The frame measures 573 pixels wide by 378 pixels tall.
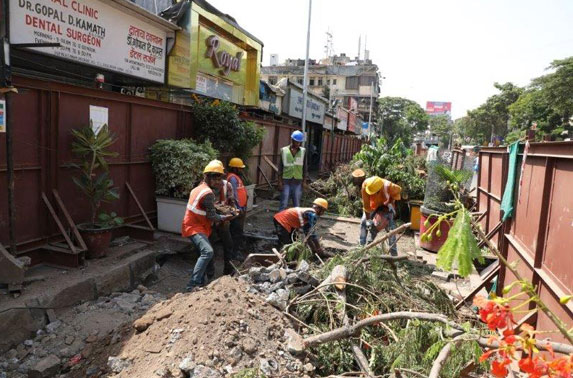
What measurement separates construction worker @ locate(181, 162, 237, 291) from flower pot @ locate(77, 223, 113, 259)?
114 centimetres

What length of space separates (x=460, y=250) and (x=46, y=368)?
3.86 meters

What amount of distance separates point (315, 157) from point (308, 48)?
7.31 m

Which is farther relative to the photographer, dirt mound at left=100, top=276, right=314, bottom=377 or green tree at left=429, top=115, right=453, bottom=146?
green tree at left=429, top=115, right=453, bottom=146

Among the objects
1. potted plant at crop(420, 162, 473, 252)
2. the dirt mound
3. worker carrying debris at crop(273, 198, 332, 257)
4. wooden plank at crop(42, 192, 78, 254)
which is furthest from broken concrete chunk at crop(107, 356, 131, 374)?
potted plant at crop(420, 162, 473, 252)

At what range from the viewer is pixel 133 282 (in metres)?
5.88

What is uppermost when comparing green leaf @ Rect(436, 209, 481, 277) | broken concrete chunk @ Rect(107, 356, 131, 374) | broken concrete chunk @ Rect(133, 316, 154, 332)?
green leaf @ Rect(436, 209, 481, 277)

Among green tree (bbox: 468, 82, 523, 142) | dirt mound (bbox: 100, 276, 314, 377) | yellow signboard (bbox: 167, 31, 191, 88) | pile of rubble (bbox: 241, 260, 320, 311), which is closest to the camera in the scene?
dirt mound (bbox: 100, 276, 314, 377)

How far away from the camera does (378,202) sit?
704 centimetres

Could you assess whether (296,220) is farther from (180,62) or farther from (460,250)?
(180,62)

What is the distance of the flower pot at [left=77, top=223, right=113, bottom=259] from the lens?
5625 millimetres

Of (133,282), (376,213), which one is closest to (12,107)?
(133,282)

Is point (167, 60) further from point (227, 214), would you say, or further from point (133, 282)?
point (133, 282)

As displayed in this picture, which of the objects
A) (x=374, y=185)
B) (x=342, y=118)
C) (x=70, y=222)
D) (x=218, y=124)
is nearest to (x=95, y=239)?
(x=70, y=222)

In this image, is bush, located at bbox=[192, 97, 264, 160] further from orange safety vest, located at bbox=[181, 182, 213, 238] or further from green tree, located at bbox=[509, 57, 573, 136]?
green tree, located at bbox=[509, 57, 573, 136]
